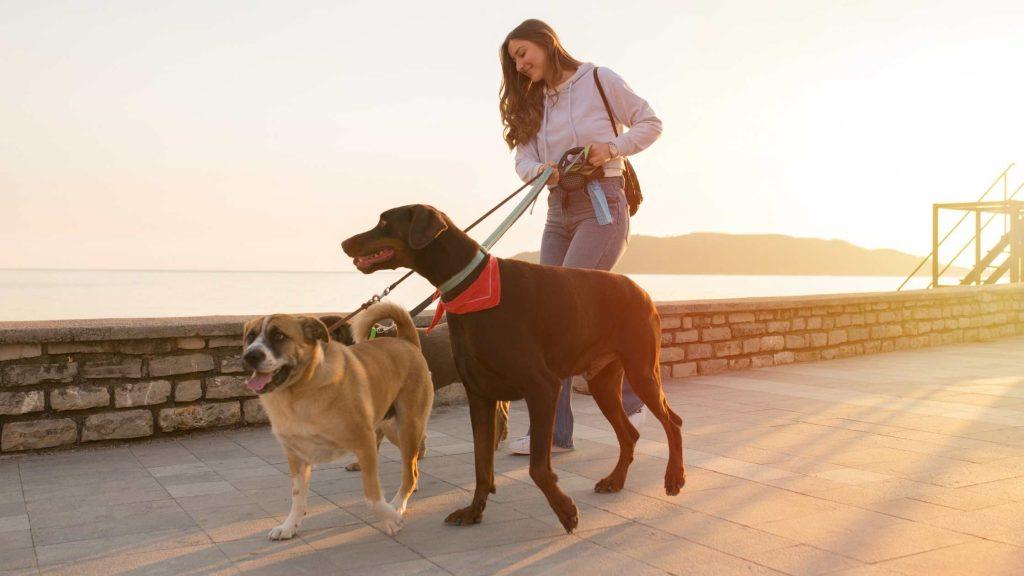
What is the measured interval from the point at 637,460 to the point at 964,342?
11373 millimetres

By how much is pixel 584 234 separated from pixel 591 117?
0.72 metres

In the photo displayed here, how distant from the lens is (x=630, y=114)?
498 cm

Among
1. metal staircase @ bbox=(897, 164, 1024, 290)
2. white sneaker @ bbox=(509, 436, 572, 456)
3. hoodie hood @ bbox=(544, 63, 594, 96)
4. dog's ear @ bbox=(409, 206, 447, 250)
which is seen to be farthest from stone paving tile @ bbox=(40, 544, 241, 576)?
metal staircase @ bbox=(897, 164, 1024, 290)

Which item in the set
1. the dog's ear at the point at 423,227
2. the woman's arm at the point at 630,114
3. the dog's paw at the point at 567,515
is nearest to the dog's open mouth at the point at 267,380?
the dog's ear at the point at 423,227

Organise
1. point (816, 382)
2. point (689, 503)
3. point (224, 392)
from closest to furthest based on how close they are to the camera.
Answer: point (689, 503)
point (224, 392)
point (816, 382)

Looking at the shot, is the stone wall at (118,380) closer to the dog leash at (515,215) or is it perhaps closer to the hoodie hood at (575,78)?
the dog leash at (515,215)

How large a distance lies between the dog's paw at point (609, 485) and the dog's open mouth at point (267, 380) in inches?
69.3

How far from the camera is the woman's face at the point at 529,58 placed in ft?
16.1

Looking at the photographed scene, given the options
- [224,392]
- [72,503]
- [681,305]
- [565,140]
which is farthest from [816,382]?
[72,503]

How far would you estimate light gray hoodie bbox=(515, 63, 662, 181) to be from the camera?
193 inches

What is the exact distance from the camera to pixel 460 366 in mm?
3705

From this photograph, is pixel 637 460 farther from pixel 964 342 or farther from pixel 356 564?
pixel 964 342

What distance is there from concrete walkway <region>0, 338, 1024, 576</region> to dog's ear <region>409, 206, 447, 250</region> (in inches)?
50.4

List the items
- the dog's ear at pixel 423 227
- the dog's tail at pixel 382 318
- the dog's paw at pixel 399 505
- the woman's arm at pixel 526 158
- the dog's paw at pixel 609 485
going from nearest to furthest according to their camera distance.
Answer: the dog's ear at pixel 423 227
the dog's paw at pixel 399 505
the dog's paw at pixel 609 485
the dog's tail at pixel 382 318
the woman's arm at pixel 526 158
